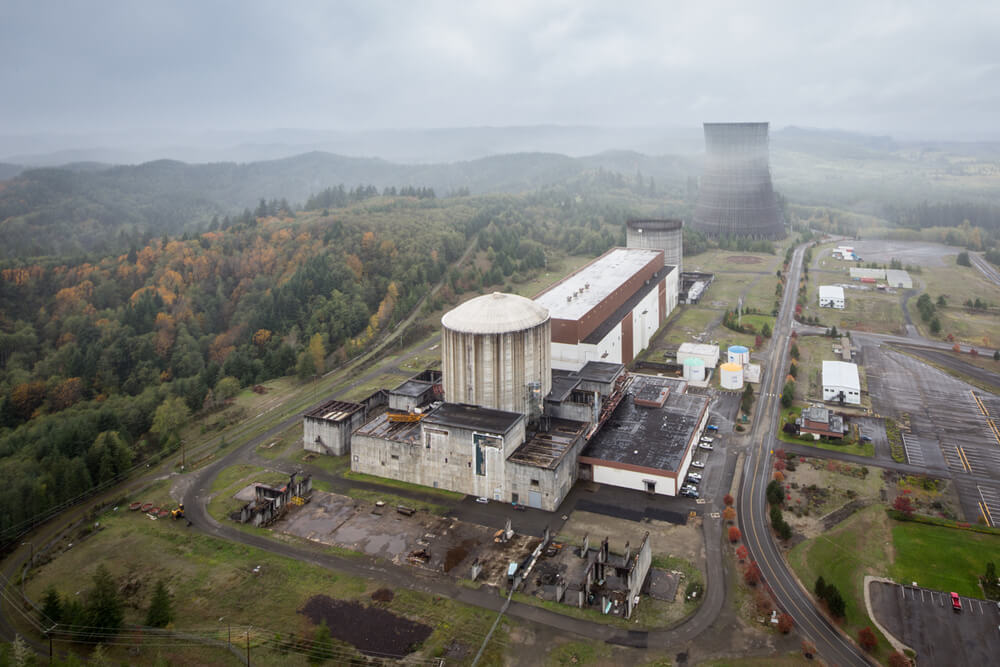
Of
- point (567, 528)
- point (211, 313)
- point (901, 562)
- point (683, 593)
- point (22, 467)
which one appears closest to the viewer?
point (683, 593)

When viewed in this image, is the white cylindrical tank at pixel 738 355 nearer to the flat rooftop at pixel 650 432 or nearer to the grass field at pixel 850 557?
the flat rooftop at pixel 650 432

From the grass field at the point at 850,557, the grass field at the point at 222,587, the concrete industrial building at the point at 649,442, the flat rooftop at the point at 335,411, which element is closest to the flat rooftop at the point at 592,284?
the concrete industrial building at the point at 649,442

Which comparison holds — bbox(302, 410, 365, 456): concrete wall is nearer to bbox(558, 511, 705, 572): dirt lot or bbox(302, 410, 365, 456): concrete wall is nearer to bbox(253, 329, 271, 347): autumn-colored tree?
bbox(558, 511, 705, 572): dirt lot

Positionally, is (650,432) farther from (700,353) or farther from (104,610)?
(104,610)

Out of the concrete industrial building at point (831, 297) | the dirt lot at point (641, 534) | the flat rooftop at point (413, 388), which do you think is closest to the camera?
the dirt lot at point (641, 534)

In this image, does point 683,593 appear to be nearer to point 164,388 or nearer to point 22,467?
point 22,467

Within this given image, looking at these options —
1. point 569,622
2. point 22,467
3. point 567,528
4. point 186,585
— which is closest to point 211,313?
point 22,467
